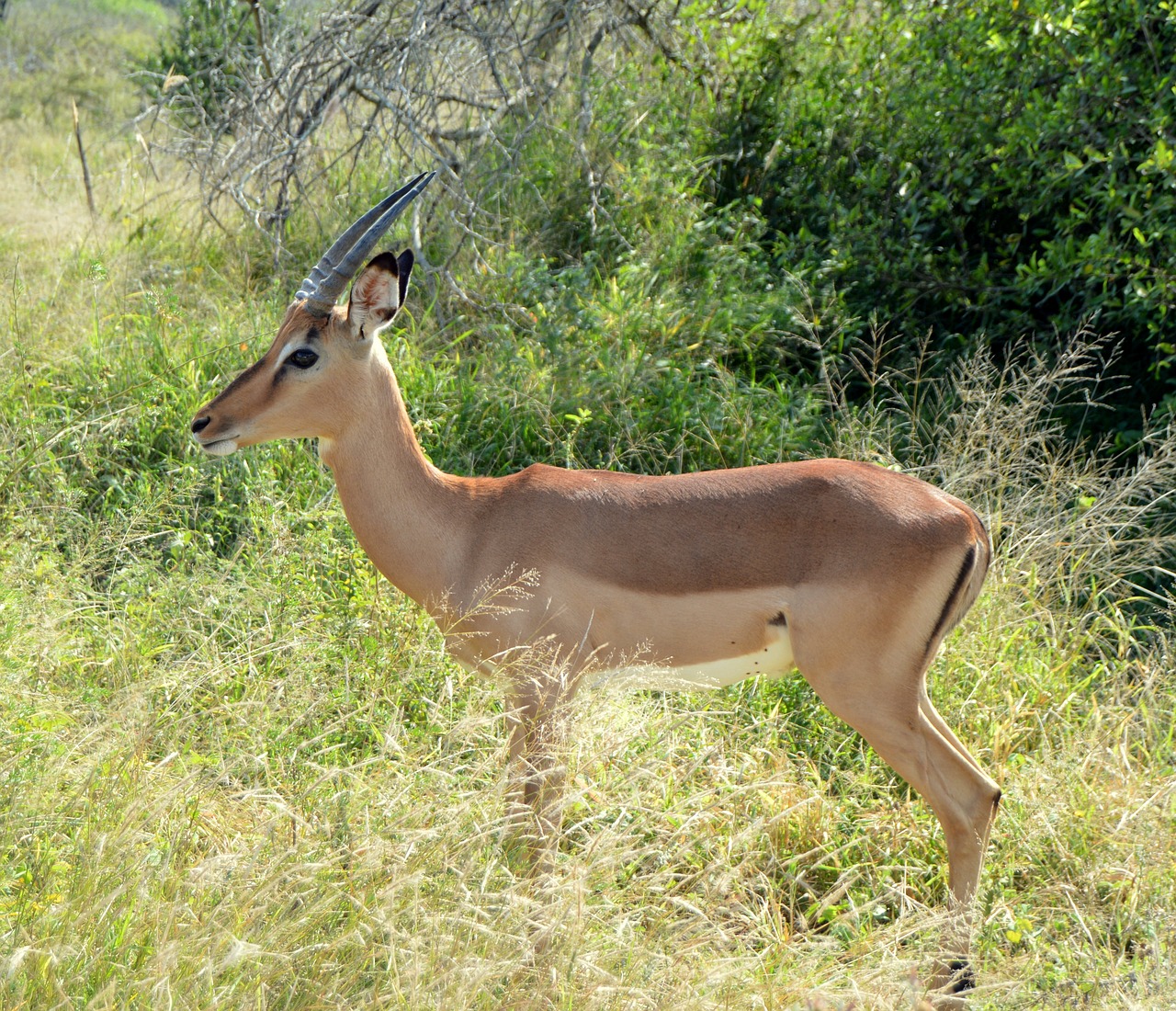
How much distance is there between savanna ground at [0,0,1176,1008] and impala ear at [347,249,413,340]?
3.05 ft

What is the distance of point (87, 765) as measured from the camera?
2760 mm

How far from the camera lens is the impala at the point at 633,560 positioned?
305 cm

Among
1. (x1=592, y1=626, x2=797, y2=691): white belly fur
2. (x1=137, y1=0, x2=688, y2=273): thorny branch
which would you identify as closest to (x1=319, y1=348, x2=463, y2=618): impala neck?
(x1=592, y1=626, x2=797, y2=691): white belly fur

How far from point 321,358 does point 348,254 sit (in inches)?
11.9

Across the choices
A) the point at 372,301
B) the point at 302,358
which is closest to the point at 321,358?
the point at 302,358

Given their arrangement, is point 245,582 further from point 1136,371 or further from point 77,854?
point 1136,371

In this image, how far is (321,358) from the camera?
332 centimetres

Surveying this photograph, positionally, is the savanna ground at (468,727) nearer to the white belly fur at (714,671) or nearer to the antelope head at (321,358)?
the white belly fur at (714,671)

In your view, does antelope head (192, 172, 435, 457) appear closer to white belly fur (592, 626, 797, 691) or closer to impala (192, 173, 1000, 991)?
impala (192, 173, 1000, 991)

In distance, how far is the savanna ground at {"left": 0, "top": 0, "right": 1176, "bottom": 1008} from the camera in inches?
91.5

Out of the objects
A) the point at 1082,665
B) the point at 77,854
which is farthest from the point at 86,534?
the point at 1082,665

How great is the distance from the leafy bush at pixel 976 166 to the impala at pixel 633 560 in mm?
2393

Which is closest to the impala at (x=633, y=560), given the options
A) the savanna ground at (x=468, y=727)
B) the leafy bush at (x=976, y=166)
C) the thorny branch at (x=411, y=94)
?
the savanna ground at (x=468, y=727)

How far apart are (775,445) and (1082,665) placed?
58.3 inches
